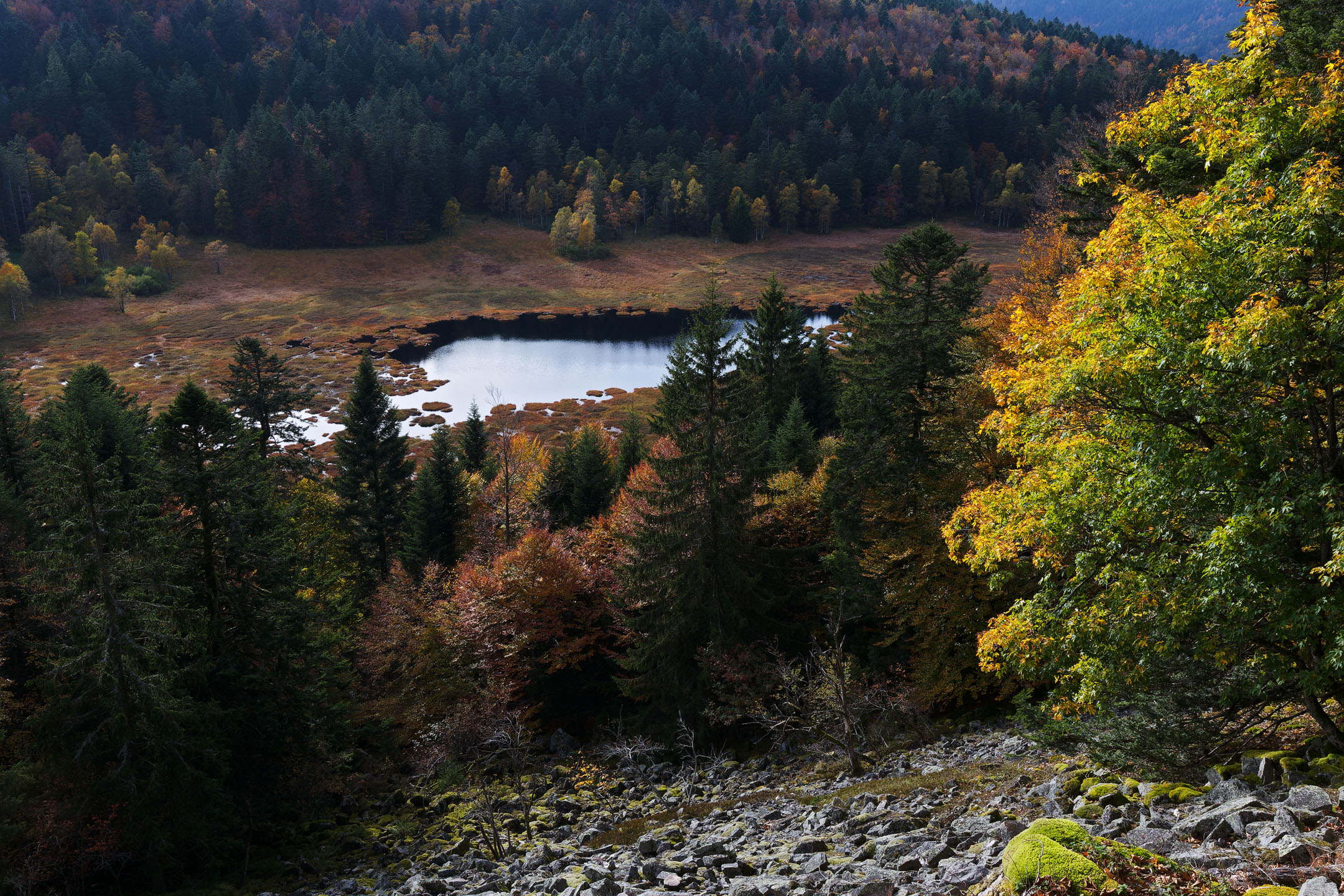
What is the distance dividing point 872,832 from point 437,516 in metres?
38.8

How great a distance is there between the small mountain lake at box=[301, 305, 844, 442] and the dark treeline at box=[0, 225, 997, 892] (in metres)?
54.2

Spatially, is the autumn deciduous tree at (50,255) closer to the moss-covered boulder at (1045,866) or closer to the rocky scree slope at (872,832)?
the rocky scree slope at (872,832)

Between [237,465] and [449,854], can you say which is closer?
[449,854]

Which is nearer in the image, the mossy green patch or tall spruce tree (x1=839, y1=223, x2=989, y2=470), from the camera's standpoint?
the mossy green patch

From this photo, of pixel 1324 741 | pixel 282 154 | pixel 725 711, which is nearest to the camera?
pixel 1324 741

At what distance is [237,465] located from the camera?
23703mm

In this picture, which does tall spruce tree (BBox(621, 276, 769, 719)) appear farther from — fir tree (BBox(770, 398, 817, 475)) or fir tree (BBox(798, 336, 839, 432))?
fir tree (BBox(798, 336, 839, 432))

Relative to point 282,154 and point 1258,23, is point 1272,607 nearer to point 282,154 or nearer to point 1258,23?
point 1258,23

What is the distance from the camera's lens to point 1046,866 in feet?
25.3

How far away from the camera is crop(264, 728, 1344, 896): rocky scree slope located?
318 inches

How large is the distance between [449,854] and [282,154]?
173315 millimetres

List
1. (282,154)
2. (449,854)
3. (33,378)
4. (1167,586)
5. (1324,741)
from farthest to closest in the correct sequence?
(282,154) < (33,378) < (449,854) < (1167,586) < (1324,741)

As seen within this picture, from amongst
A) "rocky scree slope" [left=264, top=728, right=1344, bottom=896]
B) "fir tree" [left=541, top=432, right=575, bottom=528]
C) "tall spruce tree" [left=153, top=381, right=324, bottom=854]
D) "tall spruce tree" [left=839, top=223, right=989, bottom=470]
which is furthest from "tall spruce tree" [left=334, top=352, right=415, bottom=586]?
"tall spruce tree" [left=839, top=223, right=989, bottom=470]

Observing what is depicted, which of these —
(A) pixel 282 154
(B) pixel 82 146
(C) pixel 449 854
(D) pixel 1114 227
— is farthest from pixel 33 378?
(D) pixel 1114 227
